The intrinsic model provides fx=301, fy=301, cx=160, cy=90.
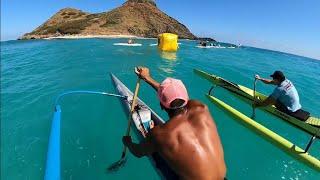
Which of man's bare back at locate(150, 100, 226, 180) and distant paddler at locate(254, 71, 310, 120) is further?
distant paddler at locate(254, 71, 310, 120)

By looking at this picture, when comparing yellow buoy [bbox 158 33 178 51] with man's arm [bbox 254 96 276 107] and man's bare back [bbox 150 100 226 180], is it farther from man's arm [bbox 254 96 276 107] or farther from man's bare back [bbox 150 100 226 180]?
man's bare back [bbox 150 100 226 180]

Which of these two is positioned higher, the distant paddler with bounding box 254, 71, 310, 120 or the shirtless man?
the shirtless man

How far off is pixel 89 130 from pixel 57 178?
396 cm

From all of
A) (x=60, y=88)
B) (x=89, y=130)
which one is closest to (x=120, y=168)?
(x=89, y=130)

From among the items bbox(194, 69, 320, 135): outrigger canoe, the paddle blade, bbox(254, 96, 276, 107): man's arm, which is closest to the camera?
the paddle blade

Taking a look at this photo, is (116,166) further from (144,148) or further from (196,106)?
(196,106)

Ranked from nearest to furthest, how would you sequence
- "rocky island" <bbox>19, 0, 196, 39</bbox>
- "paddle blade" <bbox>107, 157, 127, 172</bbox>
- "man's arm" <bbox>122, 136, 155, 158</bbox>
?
"man's arm" <bbox>122, 136, 155, 158</bbox>, "paddle blade" <bbox>107, 157, 127, 172</bbox>, "rocky island" <bbox>19, 0, 196, 39</bbox>

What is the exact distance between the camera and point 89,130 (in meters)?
9.95

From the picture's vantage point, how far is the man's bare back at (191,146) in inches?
143

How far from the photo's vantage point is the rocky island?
84.4 m

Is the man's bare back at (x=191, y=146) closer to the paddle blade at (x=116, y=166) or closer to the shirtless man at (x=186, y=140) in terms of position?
the shirtless man at (x=186, y=140)

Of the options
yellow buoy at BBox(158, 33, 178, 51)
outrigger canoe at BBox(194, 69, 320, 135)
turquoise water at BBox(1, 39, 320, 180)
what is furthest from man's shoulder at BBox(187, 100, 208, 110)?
yellow buoy at BBox(158, 33, 178, 51)

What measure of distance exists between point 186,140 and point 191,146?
0.10 m

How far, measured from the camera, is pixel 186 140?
3672 mm
